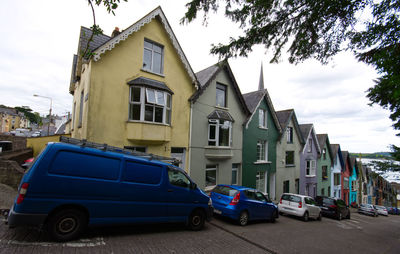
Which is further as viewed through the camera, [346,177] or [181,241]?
[346,177]

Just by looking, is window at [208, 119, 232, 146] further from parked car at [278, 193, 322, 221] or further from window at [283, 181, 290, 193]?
window at [283, 181, 290, 193]

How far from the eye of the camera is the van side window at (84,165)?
4383 mm

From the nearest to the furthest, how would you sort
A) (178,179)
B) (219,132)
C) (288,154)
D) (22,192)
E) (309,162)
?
(22,192) < (178,179) < (219,132) < (288,154) < (309,162)

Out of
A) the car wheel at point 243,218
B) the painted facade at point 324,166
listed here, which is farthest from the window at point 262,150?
the painted facade at point 324,166

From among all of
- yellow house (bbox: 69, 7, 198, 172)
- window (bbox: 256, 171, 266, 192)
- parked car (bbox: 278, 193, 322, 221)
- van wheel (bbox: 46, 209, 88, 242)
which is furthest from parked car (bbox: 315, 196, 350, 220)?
van wheel (bbox: 46, 209, 88, 242)

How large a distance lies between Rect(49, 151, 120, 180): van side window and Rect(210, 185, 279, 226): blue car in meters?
4.91

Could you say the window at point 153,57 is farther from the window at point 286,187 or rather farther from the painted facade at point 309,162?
the painted facade at point 309,162

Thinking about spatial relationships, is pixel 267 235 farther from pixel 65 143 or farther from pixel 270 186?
pixel 270 186

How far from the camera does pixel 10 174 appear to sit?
8555 mm

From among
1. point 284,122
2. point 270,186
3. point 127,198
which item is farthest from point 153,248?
point 284,122

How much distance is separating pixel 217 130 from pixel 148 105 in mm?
5413

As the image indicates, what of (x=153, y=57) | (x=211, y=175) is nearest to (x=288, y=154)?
(x=211, y=175)

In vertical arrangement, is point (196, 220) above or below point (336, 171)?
above

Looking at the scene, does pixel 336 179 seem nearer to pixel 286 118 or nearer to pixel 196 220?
pixel 286 118
